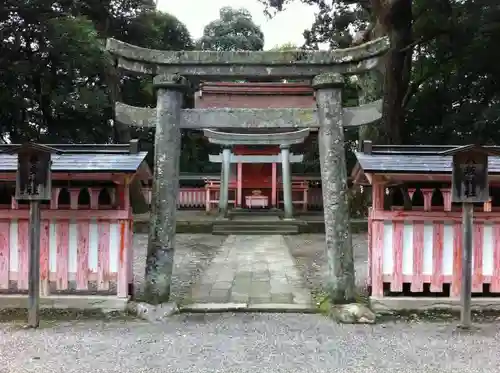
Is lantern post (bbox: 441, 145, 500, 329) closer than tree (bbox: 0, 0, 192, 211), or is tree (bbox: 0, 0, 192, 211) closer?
lantern post (bbox: 441, 145, 500, 329)

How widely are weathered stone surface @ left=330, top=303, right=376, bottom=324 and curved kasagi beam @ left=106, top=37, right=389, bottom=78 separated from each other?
9.55ft

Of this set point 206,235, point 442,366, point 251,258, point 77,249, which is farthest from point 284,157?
point 442,366

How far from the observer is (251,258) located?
10.7m

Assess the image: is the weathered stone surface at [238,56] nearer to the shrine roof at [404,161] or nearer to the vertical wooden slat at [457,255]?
the shrine roof at [404,161]

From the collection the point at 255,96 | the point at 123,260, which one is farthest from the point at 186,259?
the point at 123,260

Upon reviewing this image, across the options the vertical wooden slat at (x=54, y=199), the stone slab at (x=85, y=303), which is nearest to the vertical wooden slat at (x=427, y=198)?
the stone slab at (x=85, y=303)

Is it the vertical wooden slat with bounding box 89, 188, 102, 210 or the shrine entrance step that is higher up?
the vertical wooden slat with bounding box 89, 188, 102, 210

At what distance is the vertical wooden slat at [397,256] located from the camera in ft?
19.6

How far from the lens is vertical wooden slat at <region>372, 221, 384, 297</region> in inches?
235

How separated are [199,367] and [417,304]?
306 cm

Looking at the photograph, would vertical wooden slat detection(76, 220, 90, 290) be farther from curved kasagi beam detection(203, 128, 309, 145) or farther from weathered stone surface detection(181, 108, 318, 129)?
curved kasagi beam detection(203, 128, 309, 145)

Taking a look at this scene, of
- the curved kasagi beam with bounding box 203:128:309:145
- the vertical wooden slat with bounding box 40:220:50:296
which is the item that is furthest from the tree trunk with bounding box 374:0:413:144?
the vertical wooden slat with bounding box 40:220:50:296

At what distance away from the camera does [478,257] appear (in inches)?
237

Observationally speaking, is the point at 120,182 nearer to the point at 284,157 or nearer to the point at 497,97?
the point at 284,157
